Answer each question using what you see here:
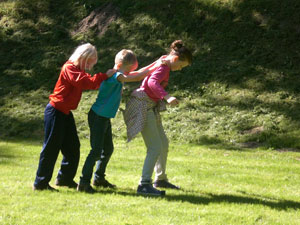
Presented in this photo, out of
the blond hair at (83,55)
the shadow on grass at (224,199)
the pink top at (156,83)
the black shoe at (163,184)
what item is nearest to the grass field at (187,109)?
the shadow on grass at (224,199)

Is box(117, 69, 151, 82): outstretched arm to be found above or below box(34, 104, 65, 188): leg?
above

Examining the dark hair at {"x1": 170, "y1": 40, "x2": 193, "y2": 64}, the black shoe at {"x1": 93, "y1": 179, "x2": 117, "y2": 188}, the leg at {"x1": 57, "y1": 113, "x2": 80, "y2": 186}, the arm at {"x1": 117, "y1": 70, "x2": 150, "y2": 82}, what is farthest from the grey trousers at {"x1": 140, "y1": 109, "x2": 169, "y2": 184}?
the leg at {"x1": 57, "y1": 113, "x2": 80, "y2": 186}

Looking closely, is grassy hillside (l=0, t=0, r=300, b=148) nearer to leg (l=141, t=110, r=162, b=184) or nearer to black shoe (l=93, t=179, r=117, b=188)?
black shoe (l=93, t=179, r=117, b=188)

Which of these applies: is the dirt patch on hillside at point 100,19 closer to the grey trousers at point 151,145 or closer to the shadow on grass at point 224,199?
the grey trousers at point 151,145

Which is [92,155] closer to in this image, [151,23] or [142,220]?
[142,220]

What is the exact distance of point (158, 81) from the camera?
5617 mm

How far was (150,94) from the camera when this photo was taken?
228 inches

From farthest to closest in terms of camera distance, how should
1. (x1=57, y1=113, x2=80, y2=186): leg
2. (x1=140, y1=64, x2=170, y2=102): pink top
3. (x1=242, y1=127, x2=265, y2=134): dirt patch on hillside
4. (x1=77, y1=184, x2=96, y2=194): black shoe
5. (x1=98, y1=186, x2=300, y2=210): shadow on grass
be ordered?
(x1=242, y1=127, x2=265, y2=134): dirt patch on hillside < (x1=57, y1=113, x2=80, y2=186): leg < (x1=77, y1=184, x2=96, y2=194): black shoe < (x1=140, y1=64, x2=170, y2=102): pink top < (x1=98, y1=186, x2=300, y2=210): shadow on grass

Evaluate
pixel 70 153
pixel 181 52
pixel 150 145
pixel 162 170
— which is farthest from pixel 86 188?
pixel 181 52

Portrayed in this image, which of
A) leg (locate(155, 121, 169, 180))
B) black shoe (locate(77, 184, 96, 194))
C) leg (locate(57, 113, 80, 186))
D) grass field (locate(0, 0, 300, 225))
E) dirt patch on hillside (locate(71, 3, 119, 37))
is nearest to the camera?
grass field (locate(0, 0, 300, 225))

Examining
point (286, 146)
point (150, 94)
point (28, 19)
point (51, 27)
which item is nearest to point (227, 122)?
point (286, 146)

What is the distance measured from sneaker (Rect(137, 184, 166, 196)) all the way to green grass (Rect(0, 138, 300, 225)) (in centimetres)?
11

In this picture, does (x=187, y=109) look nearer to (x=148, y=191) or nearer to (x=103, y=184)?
(x=103, y=184)

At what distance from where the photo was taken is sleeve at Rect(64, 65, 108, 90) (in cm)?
529
